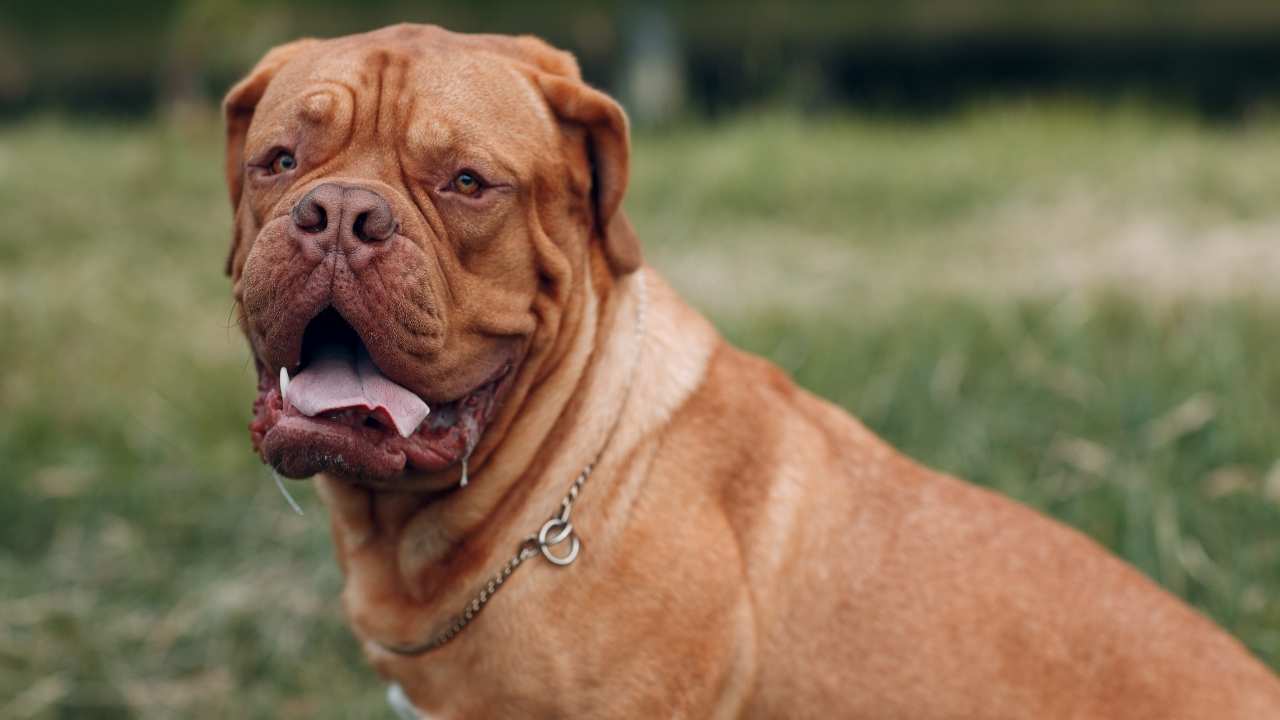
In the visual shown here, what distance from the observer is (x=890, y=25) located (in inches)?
547

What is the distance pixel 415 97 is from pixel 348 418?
671mm

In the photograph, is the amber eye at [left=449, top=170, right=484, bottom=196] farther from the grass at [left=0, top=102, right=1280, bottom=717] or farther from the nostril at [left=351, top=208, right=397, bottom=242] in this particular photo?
the grass at [left=0, top=102, right=1280, bottom=717]

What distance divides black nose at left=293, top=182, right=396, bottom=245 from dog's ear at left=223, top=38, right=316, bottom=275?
532 millimetres

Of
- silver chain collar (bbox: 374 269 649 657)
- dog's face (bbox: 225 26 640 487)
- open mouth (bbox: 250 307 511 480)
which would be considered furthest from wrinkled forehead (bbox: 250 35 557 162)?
silver chain collar (bbox: 374 269 649 657)

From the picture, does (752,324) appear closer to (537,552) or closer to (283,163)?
(537,552)

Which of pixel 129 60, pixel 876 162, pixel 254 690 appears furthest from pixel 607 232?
pixel 129 60

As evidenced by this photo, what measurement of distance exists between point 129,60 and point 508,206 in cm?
1172

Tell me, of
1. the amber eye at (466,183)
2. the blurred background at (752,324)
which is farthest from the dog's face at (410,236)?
the blurred background at (752,324)

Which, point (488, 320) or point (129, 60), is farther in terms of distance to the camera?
point (129, 60)

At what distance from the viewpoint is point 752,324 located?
19.4 feet

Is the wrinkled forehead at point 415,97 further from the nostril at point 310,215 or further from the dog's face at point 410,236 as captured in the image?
the nostril at point 310,215

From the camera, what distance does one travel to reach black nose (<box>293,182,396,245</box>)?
2488mm

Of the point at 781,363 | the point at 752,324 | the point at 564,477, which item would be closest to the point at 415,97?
the point at 564,477

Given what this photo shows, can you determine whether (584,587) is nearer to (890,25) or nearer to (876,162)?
(876,162)
